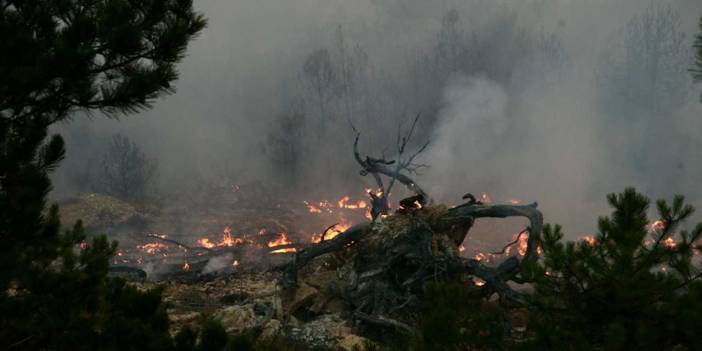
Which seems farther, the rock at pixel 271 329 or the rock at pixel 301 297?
the rock at pixel 301 297

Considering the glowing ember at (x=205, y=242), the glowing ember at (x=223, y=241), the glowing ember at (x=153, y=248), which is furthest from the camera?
the glowing ember at (x=205, y=242)

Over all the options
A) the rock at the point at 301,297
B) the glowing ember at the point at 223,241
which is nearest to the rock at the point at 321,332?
the rock at the point at 301,297

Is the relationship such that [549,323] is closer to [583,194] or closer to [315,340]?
[315,340]

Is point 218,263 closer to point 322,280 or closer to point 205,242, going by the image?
point 322,280

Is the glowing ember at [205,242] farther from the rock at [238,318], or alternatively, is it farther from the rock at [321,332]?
the rock at [321,332]

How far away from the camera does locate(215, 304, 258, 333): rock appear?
8.63m

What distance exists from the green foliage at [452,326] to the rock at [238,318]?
4.68m

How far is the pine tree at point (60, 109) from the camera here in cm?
471

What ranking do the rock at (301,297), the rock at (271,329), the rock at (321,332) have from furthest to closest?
the rock at (301,297) < the rock at (271,329) < the rock at (321,332)

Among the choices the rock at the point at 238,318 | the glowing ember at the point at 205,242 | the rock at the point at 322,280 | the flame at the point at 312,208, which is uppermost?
the flame at the point at 312,208

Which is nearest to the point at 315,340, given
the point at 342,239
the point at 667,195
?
the point at 342,239

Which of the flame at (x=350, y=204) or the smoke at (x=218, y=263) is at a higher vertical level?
the flame at (x=350, y=204)

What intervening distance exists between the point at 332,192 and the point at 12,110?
6182cm

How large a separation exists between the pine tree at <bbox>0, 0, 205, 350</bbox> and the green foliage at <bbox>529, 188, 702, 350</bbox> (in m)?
3.50
